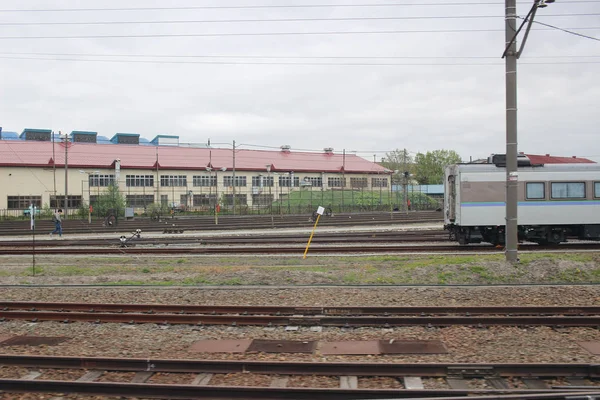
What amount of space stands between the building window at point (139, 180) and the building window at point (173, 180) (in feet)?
4.72

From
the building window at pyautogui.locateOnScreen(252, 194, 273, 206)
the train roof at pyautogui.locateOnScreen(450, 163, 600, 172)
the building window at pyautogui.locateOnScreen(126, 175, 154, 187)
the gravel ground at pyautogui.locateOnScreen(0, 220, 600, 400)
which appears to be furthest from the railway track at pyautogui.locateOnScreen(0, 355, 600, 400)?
the building window at pyautogui.locateOnScreen(126, 175, 154, 187)

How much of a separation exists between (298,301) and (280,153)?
71.3 metres

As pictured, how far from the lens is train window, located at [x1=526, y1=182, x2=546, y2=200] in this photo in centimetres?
2089

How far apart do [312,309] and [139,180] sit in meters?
63.1

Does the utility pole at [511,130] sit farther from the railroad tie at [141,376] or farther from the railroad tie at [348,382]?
the railroad tie at [141,376]

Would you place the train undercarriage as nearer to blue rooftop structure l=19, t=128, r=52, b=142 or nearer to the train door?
the train door

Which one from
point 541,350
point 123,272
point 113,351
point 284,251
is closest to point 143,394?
point 113,351

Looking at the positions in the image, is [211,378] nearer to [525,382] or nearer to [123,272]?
[525,382]

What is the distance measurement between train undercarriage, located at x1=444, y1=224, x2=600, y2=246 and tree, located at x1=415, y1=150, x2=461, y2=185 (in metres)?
91.5

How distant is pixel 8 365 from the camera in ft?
25.0

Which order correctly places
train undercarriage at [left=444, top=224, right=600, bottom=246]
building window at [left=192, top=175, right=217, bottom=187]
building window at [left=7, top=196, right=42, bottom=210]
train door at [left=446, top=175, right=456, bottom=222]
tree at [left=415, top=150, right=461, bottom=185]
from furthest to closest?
tree at [left=415, top=150, right=461, bottom=185] < building window at [left=192, top=175, right=217, bottom=187] < building window at [left=7, top=196, right=42, bottom=210] < train door at [left=446, top=175, right=456, bottom=222] < train undercarriage at [left=444, top=224, right=600, bottom=246]

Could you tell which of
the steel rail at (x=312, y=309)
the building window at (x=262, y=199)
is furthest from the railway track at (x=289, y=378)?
the building window at (x=262, y=199)

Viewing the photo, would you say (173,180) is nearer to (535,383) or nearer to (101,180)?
(101,180)

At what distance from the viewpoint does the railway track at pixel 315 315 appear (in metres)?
9.43
